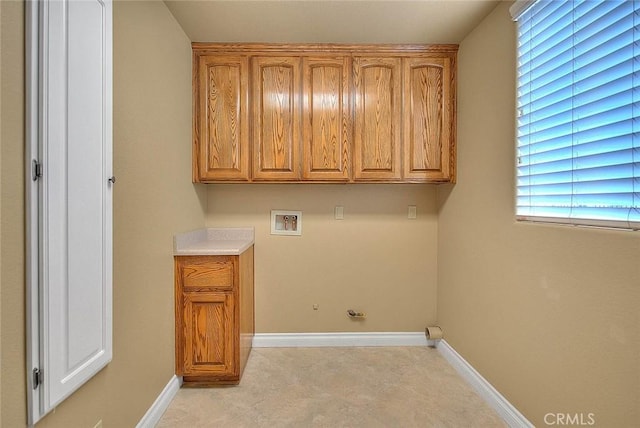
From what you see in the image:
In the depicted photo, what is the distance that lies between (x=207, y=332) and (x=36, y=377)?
115 cm

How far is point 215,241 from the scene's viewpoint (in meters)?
2.55

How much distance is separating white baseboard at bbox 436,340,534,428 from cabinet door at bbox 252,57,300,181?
1.88m

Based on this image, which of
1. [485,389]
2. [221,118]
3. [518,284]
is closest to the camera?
[518,284]

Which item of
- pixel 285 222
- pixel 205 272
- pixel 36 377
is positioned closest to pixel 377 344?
pixel 285 222

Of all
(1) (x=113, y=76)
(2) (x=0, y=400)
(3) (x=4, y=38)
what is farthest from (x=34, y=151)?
(2) (x=0, y=400)

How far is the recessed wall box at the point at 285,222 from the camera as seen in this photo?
2676 mm

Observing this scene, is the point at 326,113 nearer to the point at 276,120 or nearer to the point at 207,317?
the point at 276,120

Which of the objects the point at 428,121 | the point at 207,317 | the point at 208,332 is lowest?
the point at 208,332

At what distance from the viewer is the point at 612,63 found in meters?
1.15

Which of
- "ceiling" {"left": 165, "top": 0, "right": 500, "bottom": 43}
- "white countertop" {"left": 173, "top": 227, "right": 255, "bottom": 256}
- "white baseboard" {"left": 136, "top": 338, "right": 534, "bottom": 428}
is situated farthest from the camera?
"white countertop" {"left": 173, "top": 227, "right": 255, "bottom": 256}

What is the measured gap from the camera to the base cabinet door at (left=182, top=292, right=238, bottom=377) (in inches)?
78.6

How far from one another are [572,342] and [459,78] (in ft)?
6.33

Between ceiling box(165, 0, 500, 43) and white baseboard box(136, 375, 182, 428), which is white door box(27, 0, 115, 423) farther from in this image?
ceiling box(165, 0, 500, 43)

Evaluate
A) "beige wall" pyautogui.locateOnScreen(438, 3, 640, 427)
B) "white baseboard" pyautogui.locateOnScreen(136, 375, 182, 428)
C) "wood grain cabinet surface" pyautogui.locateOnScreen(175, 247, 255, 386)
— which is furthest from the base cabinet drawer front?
"beige wall" pyautogui.locateOnScreen(438, 3, 640, 427)
